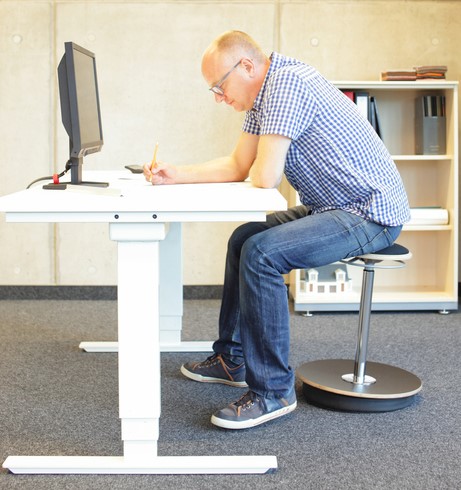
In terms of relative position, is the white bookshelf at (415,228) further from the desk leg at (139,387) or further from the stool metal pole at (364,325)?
the desk leg at (139,387)

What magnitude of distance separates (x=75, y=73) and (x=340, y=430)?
4.51ft

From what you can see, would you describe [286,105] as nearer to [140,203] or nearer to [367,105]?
[140,203]

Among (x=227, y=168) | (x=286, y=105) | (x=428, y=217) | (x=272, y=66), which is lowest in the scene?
(x=428, y=217)

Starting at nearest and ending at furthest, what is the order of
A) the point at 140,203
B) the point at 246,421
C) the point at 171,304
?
the point at 140,203
the point at 246,421
the point at 171,304

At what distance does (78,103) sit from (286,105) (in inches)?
26.2

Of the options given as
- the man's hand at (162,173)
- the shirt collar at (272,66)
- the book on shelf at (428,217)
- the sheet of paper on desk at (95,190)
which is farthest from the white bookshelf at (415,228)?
the sheet of paper on desk at (95,190)

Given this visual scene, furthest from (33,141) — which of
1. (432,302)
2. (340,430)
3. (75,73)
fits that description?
(340,430)

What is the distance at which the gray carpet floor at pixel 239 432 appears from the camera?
6.93ft

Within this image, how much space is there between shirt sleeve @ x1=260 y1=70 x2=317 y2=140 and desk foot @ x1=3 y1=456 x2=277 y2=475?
94 cm

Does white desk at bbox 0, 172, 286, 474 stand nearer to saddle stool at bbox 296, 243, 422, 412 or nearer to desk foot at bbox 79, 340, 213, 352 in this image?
saddle stool at bbox 296, 243, 422, 412

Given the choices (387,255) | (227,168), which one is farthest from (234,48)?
(387,255)

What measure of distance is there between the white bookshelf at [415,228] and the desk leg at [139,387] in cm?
200

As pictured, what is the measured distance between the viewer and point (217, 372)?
293cm

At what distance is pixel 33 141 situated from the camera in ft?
14.4
